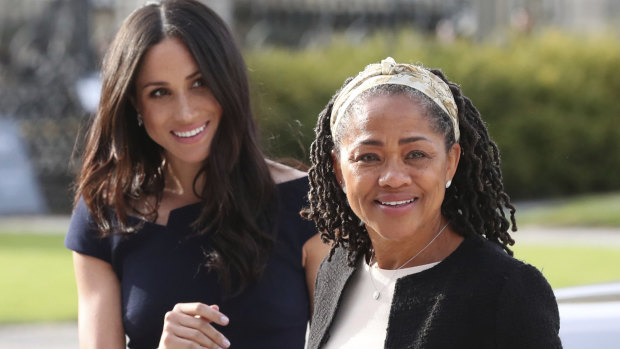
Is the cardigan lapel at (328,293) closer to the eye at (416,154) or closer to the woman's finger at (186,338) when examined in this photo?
the woman's finger at (186,338)

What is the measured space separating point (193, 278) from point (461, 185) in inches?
43.9

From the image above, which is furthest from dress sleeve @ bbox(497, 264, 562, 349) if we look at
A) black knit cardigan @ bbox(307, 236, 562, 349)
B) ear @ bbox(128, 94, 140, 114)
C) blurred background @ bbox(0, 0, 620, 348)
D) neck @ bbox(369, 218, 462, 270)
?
blurred background @ bbox(0, 0, 620, 348)

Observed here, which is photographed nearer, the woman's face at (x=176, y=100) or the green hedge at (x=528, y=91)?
the woman's face at (x=176, y=100)

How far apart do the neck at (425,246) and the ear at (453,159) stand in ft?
0.34

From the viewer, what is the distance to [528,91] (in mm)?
16531

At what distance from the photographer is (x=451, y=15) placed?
1086 inches

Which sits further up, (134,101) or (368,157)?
(134,101)

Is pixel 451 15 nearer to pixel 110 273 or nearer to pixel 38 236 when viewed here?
pixel 38 236

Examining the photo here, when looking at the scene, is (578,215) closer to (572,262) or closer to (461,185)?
(572,262)

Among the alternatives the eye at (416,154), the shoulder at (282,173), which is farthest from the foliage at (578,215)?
the eye at (416,154)

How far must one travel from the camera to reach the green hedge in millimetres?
15688

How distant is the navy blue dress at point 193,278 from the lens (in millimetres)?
3014

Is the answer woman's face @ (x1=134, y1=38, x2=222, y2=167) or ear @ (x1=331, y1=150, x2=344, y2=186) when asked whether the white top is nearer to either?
ear @ (x1=331, y1=150, x2=344, y2=186)

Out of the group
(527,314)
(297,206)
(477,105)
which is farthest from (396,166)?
(477,105)
